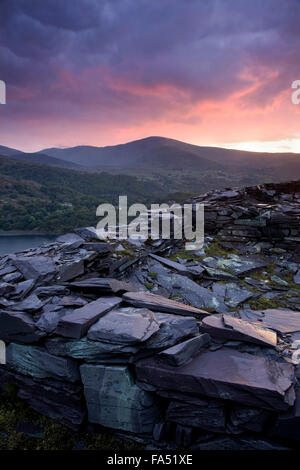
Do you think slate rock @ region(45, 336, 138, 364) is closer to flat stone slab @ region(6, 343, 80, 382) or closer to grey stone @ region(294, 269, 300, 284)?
flat stone slab @ region(6, 343, 80, 382)

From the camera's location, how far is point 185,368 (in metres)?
3.66

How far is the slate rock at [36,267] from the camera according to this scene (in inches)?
241

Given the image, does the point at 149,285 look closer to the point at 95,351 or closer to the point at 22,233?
the point at 95,351

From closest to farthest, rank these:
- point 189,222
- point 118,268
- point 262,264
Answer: point 118,268 → point 262,264 → point 189,222

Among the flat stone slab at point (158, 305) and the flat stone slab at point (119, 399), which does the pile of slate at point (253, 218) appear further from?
the flat stone slab at point (119, 399)

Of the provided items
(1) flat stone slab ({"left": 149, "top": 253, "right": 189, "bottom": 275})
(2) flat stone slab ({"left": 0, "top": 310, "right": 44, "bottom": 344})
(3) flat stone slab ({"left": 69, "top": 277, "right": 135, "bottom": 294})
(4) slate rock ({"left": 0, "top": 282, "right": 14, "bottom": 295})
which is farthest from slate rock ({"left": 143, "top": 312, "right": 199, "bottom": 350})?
(1) flat stone slab ({"left": 149, "top": 253, "right": 189, "bottom": 275})

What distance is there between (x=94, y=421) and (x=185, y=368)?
74.9 inches

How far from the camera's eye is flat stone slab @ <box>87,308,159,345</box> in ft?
12.3

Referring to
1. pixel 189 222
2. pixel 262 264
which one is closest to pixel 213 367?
pixel 262 264

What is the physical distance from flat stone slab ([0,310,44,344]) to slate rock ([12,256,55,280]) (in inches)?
60.9

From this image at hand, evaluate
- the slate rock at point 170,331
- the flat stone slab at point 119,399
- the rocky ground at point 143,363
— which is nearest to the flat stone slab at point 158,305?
the rocky ground at point 143,363

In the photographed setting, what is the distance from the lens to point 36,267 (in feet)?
20.9

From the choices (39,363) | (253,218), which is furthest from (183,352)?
(253,218)
